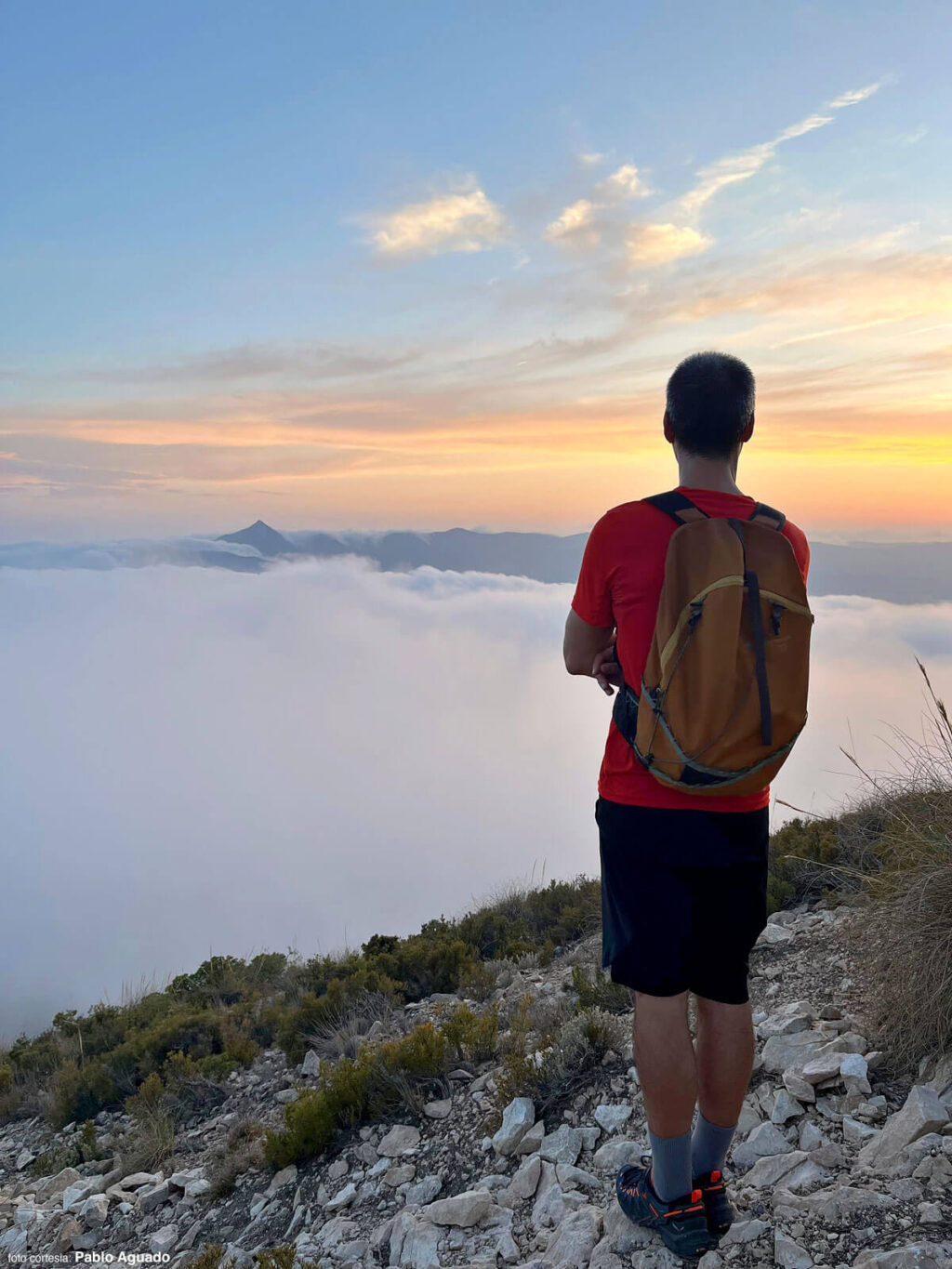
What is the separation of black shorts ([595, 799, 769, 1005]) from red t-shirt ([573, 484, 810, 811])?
4 cm

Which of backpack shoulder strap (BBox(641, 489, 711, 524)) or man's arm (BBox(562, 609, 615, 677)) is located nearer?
backpack shoulder strap (BBox(641, 489, 711, 524))

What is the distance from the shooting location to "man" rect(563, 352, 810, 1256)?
230 centimetres

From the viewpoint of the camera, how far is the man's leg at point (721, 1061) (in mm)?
2457

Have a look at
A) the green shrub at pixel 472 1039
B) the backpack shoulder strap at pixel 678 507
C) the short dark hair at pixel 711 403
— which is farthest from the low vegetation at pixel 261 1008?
the short dark hair at pixel 711 403

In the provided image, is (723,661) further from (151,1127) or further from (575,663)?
(151,1127)

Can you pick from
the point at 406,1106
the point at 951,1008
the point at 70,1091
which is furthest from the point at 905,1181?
the point at 70,1091

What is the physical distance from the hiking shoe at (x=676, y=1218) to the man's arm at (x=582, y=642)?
65.0 inches

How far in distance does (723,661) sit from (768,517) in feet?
1.61

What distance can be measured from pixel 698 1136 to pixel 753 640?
63.1 inches

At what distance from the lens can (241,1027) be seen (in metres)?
7.10

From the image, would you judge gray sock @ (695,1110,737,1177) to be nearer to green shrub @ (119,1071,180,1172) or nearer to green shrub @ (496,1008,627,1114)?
green shrub @ (496,1008,627,1114)

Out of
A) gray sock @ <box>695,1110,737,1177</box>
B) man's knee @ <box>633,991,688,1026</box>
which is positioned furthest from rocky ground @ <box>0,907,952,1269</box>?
man's knee @ <box>633,991,688,1026</box>

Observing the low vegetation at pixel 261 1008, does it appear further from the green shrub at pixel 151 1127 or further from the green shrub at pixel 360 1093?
the green shrub at pixel 360 1093

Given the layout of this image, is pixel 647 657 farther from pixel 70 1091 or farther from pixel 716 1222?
pixel 70 1091
